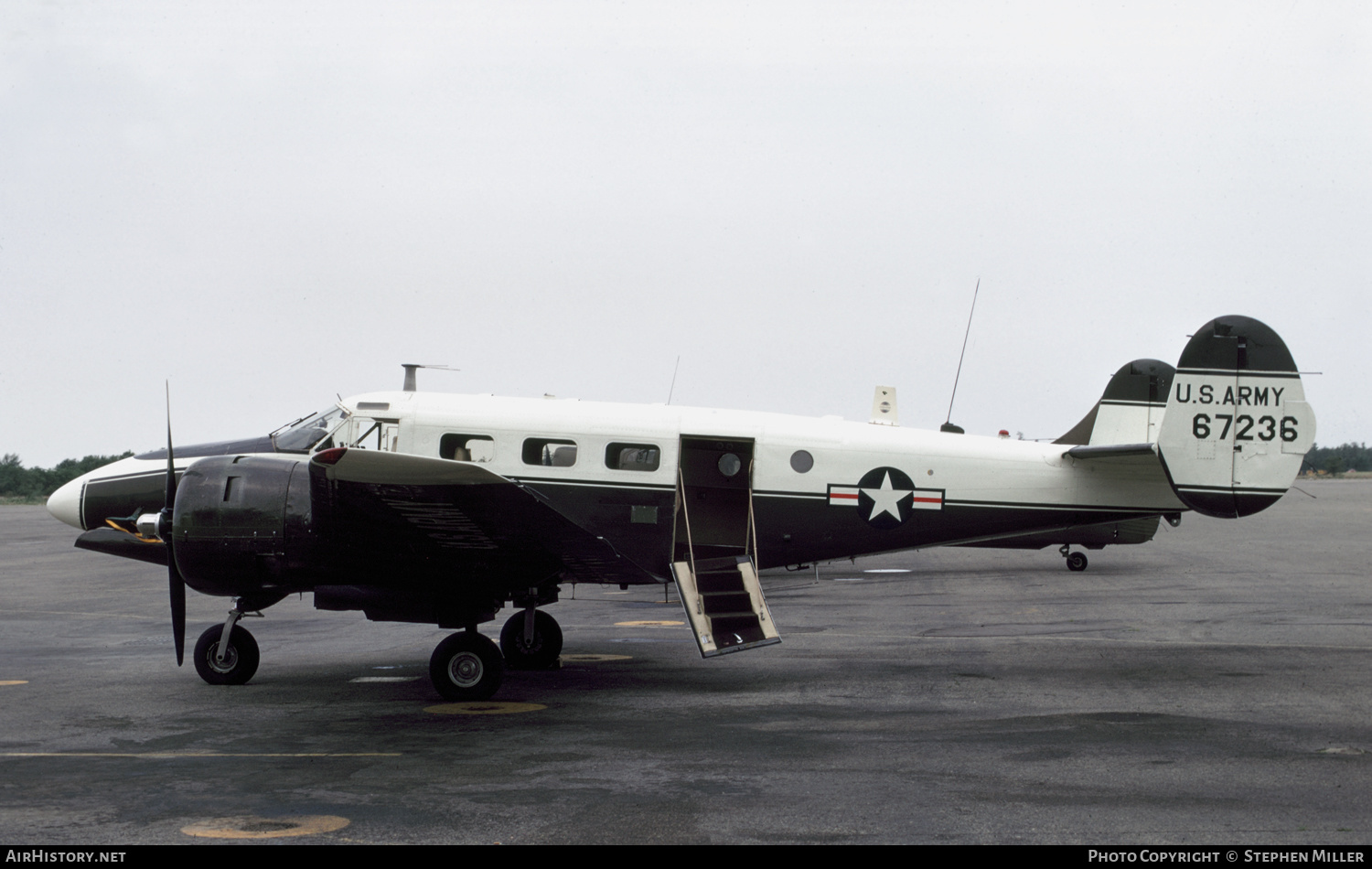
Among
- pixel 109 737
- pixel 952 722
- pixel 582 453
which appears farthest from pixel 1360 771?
pixel 109 737

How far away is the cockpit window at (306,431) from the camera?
12.0 metres

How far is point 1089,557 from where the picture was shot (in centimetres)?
2692

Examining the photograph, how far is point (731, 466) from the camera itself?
1202 centimetres

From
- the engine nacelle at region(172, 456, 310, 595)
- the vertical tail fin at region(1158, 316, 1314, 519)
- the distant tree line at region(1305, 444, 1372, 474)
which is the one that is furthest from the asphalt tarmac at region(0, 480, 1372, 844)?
the distant tree line at region(1305, 444, 1372, 474)

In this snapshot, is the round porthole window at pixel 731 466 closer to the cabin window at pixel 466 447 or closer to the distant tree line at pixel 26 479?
the cabin window at pixel 466 447

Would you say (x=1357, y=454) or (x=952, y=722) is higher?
(x=952, y=722)

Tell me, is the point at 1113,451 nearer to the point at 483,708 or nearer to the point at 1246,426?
the point at 1246,426

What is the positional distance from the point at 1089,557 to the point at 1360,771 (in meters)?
20.1

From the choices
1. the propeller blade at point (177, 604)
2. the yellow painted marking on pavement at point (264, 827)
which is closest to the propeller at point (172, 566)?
the propeller blade at point (177, 604)

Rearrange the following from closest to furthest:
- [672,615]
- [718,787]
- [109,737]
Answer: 1. [718,787]
2. [109,737]
3. [672,615]

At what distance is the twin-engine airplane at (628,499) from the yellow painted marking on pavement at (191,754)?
2.30 m

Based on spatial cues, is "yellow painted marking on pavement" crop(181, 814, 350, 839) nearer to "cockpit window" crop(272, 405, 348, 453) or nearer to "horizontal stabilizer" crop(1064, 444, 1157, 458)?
"cockpit window" crop(272, 405, 348, 453)

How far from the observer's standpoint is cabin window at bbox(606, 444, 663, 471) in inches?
460
